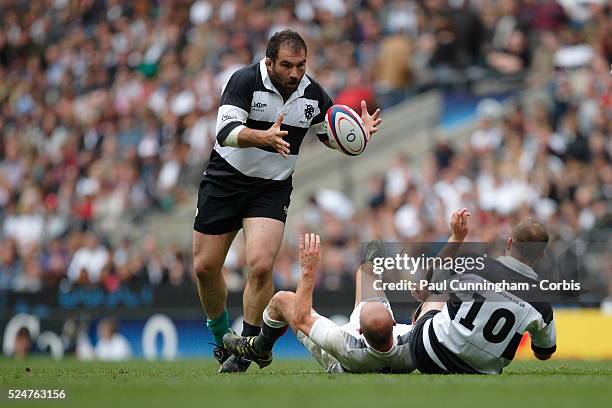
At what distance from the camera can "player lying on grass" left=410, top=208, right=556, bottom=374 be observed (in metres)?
7.95

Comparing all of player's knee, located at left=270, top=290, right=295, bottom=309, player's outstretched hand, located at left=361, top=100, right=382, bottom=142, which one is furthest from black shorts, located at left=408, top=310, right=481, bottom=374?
player's outstretched hand, located at left=361, top=100, right=382, bottom=142

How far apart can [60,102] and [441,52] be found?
841 centimetres

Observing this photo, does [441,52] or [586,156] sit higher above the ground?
[441,52]

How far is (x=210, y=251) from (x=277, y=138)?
1.36m

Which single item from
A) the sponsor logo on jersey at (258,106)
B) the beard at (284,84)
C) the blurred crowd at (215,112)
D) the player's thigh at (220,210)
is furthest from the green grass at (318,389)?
the blurred crowd at (215,112)

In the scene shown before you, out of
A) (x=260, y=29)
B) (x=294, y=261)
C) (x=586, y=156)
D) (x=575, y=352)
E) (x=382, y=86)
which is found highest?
(x=260, y=29)

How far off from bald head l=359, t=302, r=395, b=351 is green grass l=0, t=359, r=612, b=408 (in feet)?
0.99

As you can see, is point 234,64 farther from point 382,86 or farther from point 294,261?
point 294,261

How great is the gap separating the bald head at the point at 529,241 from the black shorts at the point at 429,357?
0.80 m

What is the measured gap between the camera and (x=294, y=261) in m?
17.1

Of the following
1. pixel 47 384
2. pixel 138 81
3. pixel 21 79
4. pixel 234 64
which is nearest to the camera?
pixel 47 384

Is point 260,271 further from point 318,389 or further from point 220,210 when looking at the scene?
point 318,389

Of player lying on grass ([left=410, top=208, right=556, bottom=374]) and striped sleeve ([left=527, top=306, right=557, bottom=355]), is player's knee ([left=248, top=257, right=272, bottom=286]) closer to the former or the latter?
player lying on grass ([left=410, top=208, right=556, bottom=374])

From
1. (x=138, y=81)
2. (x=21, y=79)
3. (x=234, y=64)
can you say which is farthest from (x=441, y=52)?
(x=21, y=79)
